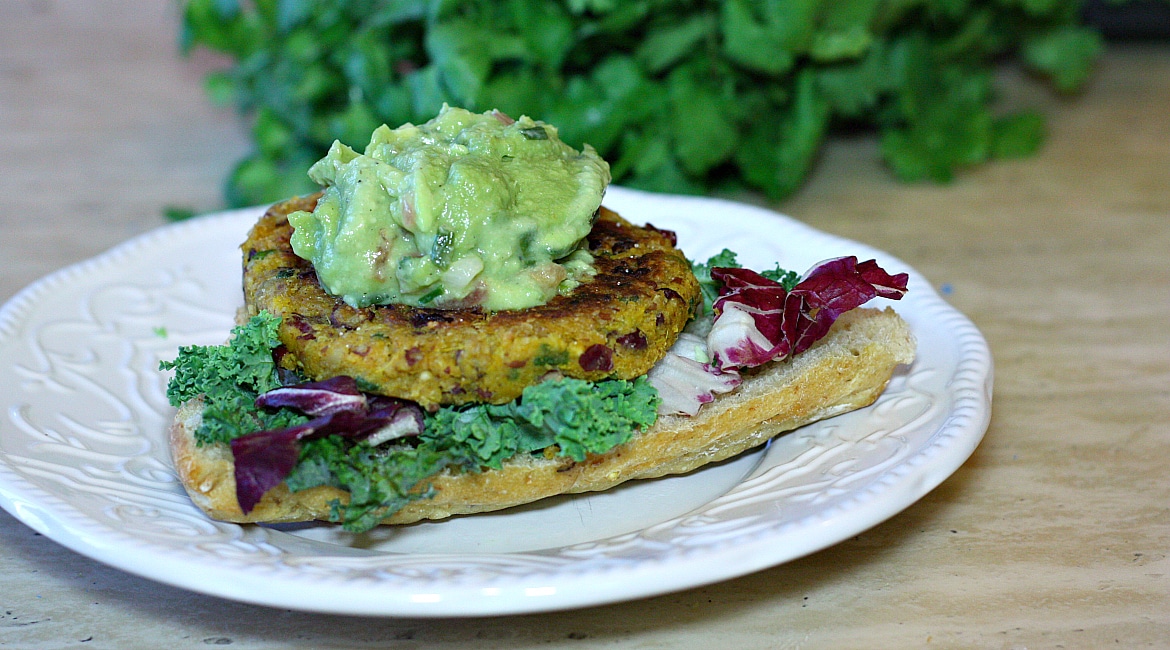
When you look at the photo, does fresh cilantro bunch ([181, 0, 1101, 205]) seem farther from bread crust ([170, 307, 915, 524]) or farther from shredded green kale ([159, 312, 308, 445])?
shredded green kale ([159, 312, 308, 445])

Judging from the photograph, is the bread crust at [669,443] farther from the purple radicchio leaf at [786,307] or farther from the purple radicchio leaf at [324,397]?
the purple radicchio leaf at [324,397]

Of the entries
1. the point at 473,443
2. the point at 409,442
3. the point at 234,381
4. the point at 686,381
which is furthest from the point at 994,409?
the point at 234,381

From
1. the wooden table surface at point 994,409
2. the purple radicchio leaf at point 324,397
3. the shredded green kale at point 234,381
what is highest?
the shredded green kale at point 234,381

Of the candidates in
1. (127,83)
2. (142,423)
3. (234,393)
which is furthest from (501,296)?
(127,83)

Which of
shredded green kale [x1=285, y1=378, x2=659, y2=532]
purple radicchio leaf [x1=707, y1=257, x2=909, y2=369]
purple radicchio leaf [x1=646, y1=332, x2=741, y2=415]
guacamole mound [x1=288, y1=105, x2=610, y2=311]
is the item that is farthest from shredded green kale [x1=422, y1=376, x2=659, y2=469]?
purple radicchio leaf [x1=707, y1=257, x2=909, y2=369]

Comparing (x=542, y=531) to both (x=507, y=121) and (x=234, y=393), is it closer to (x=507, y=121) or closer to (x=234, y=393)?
(x=234, y=393)

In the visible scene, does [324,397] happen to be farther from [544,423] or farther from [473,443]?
[544,423]

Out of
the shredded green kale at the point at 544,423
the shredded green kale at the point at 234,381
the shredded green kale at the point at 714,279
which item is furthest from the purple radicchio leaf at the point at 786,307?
the shredded green kale at the point at 234,381
